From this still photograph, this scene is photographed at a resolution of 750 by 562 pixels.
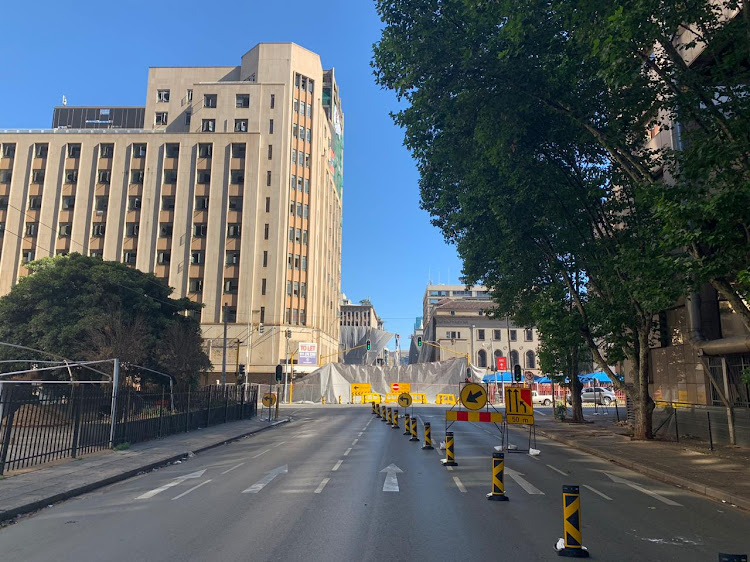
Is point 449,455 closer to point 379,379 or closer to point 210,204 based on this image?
point 379,379

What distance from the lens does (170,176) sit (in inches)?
2562

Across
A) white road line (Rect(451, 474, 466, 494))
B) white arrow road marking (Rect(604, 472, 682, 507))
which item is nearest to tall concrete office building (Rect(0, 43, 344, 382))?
white road line (Rect(451, 474, 466, 494))

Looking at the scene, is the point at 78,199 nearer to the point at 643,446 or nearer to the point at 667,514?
the point at 643,446

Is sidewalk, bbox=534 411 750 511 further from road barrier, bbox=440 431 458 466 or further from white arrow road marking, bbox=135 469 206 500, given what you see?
white arrow road marking, bbox=135 469 206 500

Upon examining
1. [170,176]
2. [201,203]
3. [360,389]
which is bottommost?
[360,389]

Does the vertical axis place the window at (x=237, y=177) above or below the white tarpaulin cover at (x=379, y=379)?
above

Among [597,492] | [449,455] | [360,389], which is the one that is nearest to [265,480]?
[449,455]

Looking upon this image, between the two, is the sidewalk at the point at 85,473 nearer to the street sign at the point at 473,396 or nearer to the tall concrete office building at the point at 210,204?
the street sign at the point at 473,396

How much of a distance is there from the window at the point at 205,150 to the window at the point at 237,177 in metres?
3.93

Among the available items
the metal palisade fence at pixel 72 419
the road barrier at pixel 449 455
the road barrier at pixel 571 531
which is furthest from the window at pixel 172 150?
the road barrier at pixel 571 531

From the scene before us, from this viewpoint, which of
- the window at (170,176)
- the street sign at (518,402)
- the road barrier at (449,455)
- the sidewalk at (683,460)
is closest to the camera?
the sidewalk at (683,460)

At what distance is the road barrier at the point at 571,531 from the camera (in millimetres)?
6500

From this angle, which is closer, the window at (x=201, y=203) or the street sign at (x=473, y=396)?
the street sign at (x=473, y=396)

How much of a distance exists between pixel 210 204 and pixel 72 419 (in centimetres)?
5154
